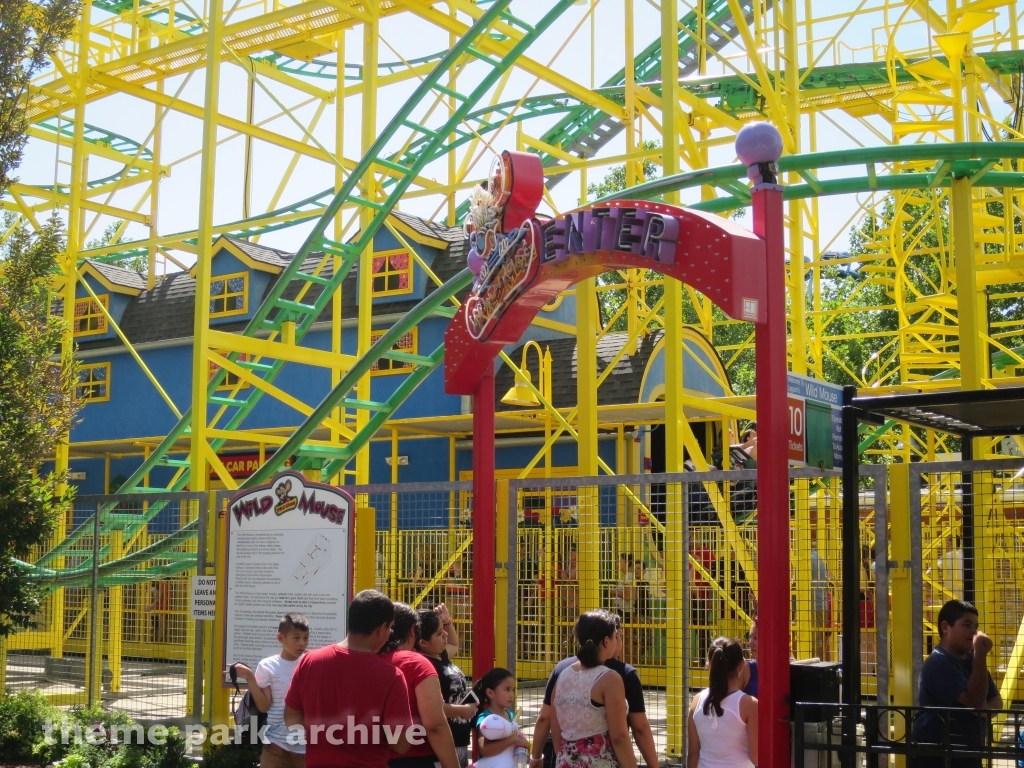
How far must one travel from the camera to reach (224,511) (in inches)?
379

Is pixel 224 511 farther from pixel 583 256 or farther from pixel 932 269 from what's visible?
pixel 932 269

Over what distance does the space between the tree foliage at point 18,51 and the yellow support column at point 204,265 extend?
216 cm

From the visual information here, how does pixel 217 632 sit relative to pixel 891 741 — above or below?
above

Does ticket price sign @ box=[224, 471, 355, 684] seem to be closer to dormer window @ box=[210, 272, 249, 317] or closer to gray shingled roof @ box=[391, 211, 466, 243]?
gray shingled roof @ box=[391, 211, 466, 243]

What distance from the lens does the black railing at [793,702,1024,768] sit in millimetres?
4875

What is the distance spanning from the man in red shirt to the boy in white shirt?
5.19 ft

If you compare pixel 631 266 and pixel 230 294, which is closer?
pixel 631 266

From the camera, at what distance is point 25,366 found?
395 inches

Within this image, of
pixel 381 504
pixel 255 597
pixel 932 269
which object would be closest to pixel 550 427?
pixel 381 504

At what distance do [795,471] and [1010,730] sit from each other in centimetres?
205

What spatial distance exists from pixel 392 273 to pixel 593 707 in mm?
14667

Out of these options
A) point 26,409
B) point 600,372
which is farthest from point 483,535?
point 600,372

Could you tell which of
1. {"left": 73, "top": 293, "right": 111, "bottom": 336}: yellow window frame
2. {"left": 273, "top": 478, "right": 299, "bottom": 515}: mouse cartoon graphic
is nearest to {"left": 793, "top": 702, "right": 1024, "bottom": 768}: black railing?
{"left": 273, "top": 478, "right": 299, "bottom": 515}: mouse cartoon graphic

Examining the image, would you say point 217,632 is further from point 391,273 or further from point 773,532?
point 391,273
